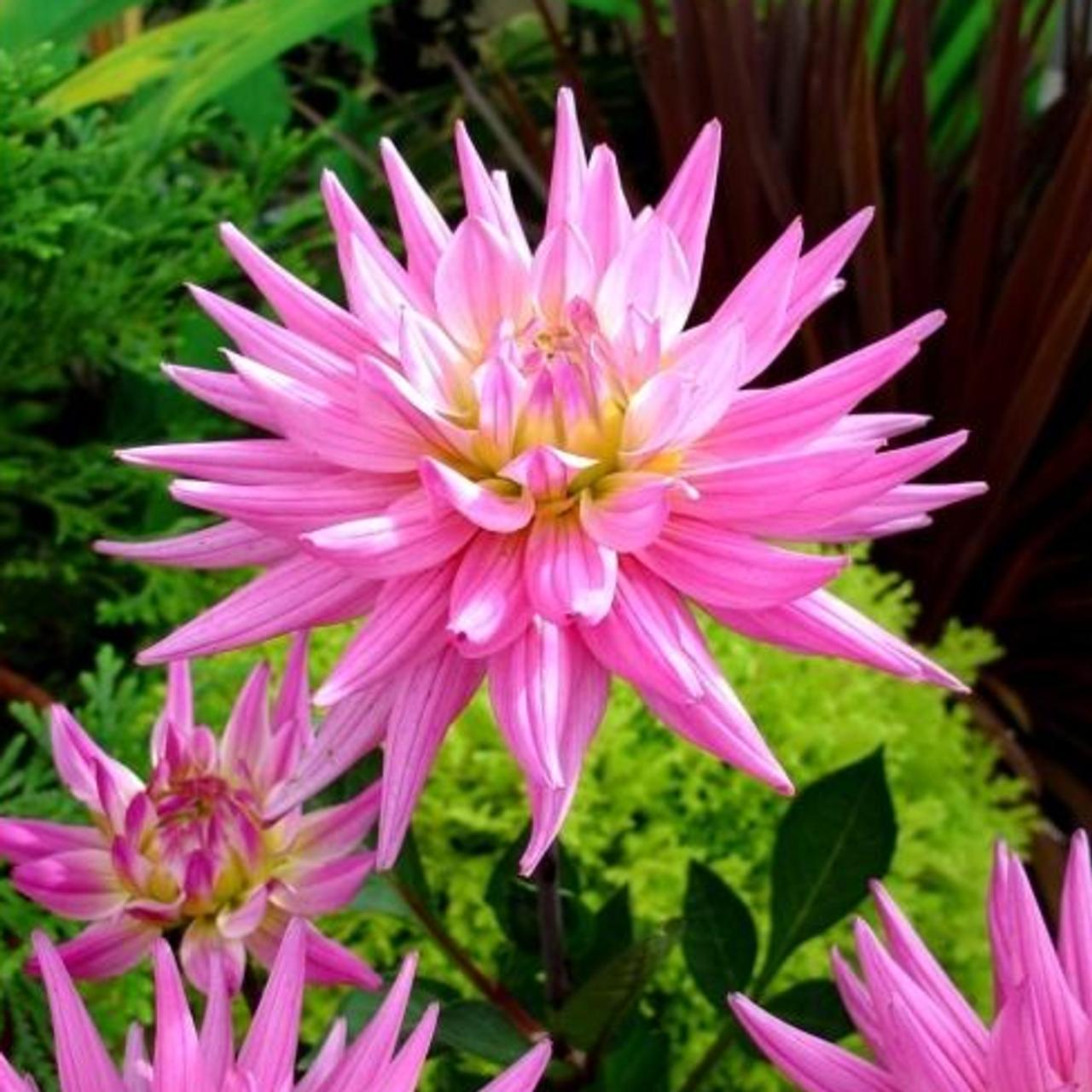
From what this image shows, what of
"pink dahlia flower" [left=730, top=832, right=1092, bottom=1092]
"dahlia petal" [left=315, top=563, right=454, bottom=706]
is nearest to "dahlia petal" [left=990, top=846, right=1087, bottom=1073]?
"pink dahlia flower" [left=730, top=832, right=1092, bottom=1092]

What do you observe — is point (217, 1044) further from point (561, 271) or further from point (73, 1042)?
point (561, 271)

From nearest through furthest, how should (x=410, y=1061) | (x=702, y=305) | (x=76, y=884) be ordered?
(x=410, y=1061) < (x=76, y=884) < (x=702, y=305)

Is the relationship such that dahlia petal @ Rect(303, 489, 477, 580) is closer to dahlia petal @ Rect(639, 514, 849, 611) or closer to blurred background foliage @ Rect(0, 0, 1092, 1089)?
dahlia petal @ Rect(639, 514, 849, 611)

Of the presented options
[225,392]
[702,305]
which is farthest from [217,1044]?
[702,305]

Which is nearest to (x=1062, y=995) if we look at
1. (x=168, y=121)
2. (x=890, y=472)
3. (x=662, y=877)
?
(x=890, y=472)

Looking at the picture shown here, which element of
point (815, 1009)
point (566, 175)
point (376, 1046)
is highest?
point (566, 175)

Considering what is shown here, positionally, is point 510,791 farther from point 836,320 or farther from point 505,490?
point 836,320

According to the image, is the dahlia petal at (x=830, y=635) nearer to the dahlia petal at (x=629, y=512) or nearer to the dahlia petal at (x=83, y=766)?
the dahlia petal at (x=629, y=512)

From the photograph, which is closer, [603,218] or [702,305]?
[603,218]

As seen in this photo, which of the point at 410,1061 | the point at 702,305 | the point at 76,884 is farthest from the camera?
the point at 702,305
